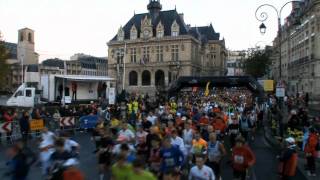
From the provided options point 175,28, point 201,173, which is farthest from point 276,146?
point 175,28

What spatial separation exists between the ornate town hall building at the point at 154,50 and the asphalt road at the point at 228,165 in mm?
76662

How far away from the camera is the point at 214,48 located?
132125 millimetres

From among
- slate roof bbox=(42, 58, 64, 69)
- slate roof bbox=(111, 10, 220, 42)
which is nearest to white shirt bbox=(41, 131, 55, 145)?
slate roof bbox=(111, 10, 220, 42)

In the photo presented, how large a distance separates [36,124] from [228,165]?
1304 centimetres

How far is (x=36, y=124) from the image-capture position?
85.1 feet

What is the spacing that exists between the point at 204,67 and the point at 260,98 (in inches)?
3327

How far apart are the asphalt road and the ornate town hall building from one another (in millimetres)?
76662

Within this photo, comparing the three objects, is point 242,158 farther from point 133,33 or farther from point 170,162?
point 133,33

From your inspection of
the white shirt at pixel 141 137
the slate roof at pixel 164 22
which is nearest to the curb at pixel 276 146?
the white shirt at pixel 141 137

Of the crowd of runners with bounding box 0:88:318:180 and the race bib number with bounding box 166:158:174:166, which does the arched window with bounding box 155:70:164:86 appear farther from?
the race bib number with bounding box 166:158:174:166

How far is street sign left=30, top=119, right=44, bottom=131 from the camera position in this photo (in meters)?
25.7

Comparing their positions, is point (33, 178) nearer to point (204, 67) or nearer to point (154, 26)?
point (154, 26)

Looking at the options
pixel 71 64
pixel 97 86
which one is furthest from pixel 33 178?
pixel 71 64

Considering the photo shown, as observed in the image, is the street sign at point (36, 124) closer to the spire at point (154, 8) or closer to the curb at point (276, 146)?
the curb at point (276, 146)
